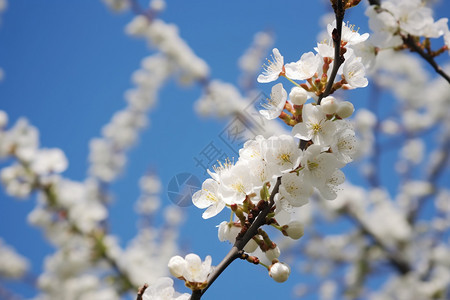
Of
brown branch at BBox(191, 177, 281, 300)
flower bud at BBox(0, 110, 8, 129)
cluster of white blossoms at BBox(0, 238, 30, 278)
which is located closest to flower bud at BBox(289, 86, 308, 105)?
brown branch at BBox(191, 177, 281, 300)

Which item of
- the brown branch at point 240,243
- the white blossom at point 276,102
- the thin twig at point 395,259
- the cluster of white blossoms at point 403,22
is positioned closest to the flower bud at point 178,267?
the brown branch at point 240,243

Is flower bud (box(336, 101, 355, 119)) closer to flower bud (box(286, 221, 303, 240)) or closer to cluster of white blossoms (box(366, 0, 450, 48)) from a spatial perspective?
flower bud (box(286, 221, 303, 240))

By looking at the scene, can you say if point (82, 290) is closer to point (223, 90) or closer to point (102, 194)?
point (102, 194)

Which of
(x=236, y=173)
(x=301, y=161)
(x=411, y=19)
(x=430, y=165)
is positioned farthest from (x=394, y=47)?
(x=430, y=165)

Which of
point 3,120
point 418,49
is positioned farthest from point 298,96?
point 3,120

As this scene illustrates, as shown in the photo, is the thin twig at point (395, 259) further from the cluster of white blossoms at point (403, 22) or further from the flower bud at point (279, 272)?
the flower bud at point (279, 272)

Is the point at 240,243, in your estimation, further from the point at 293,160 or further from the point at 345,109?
the point at 345,109
